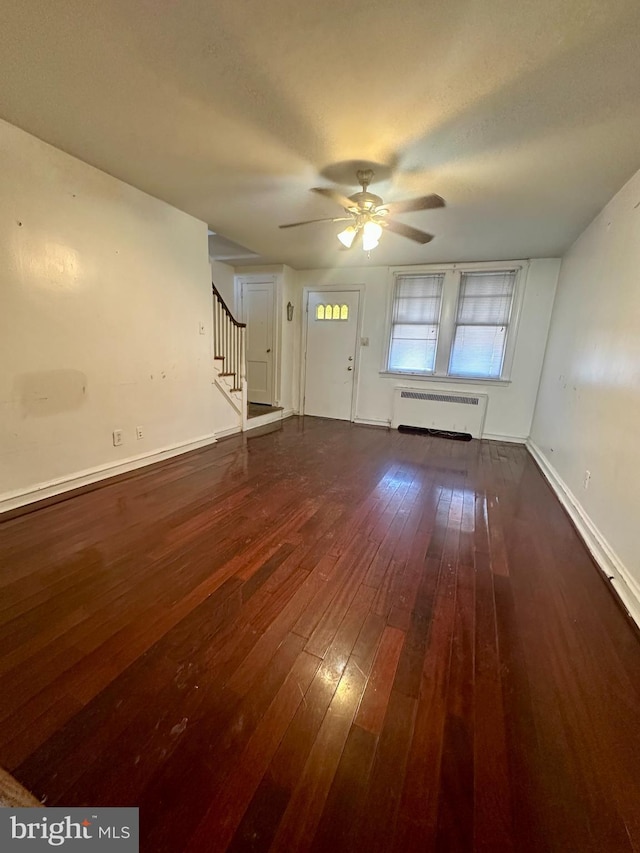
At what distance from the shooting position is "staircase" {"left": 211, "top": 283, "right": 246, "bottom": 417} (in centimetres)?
424

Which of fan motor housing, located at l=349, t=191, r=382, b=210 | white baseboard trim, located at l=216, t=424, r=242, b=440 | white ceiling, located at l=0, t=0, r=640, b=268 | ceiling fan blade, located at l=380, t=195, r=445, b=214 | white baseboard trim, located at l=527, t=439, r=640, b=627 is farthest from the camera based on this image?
white baseboard trim, located at l=216, t=424, r=242, b=440

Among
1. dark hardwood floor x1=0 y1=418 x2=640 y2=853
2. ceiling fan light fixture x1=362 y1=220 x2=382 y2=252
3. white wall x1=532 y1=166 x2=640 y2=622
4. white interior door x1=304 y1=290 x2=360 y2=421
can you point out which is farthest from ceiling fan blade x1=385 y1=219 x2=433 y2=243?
white interior door x1=304 y1=290 x2=360 y2=421

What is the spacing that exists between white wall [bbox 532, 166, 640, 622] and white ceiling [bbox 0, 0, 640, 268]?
0.46 meters

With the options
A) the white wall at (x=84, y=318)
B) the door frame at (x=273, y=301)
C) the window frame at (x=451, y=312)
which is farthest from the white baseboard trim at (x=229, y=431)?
the window frame at (x=451, y=312)

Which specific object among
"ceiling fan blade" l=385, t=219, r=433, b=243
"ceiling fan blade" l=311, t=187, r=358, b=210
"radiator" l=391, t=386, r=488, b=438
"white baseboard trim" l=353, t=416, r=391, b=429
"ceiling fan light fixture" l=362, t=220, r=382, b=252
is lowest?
"white baseboard trim" l=353, t=416, r=391, b=429

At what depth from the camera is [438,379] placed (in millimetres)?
5176

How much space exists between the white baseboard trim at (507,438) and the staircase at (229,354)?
12.1 feet

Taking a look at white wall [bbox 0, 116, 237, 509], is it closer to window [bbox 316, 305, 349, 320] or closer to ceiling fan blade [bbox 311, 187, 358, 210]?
ceiling fan blade [bbox 311, 187, 358, 210]

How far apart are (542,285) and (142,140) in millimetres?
4730

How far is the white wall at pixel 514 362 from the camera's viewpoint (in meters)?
4.52

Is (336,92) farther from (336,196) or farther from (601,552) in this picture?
(601,552)

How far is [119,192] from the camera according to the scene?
279 centimetres

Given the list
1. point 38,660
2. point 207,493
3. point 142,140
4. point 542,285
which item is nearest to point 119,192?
point 142,140

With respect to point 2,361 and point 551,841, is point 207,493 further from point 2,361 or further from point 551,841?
point 551,841
